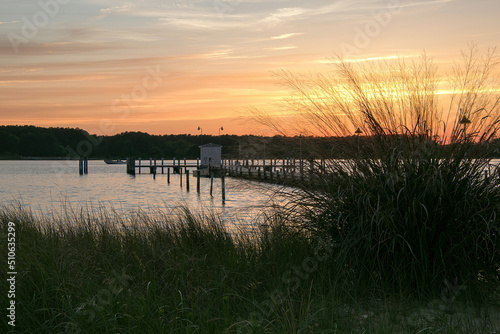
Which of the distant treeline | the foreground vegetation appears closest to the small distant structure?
the distant treeline

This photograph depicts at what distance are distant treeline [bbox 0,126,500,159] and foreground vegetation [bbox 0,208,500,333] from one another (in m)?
0.92

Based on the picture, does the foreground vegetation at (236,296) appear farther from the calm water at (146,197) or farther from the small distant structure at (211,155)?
the small distant structure at (211,155)

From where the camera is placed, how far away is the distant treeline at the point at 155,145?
235 inches

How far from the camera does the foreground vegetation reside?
3.97m

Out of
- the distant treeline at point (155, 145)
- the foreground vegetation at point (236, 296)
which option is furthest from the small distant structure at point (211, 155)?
the foreground vegetation at point (236, 296)

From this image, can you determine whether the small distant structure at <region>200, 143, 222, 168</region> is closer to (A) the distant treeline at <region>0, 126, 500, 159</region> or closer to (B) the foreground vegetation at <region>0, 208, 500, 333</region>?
(A) the distant treeline at <region>0, 126, 500, 159</region>

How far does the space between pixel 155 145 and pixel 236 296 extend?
103m

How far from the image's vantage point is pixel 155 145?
348 ft

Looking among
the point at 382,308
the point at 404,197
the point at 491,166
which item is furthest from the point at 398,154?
the point at 382,308

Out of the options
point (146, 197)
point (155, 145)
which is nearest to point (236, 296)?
point (146, 197)

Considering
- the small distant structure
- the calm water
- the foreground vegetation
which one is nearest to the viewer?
the foreground vegetation

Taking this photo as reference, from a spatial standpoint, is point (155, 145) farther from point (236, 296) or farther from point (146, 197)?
point (236, 296)

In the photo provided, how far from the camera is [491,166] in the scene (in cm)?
544

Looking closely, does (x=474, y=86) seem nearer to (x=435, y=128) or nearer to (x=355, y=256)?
(x=435, y=128)
